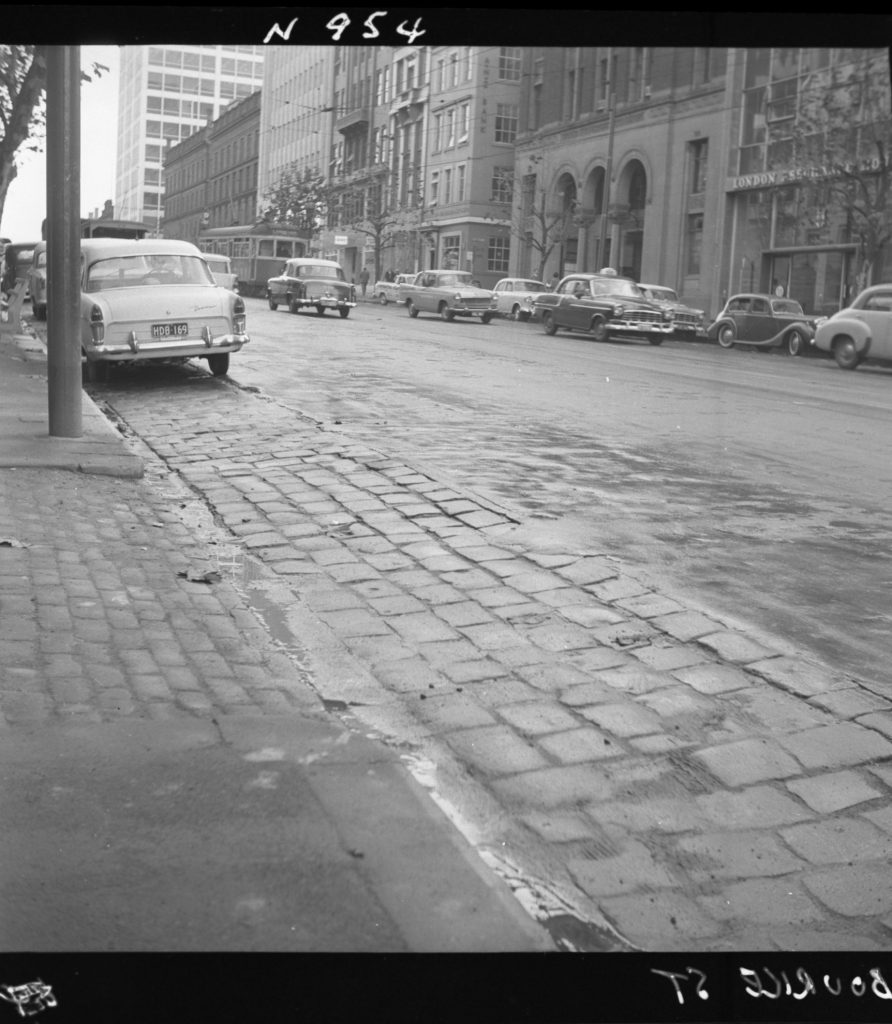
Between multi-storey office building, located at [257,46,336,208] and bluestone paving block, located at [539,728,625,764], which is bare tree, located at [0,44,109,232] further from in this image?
bluestone paving block, located at [539,728,625,764]

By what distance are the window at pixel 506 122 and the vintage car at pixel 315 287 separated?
28.5 m

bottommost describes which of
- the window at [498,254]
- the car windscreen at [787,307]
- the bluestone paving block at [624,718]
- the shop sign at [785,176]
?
the bluestone paving block at [624,718]

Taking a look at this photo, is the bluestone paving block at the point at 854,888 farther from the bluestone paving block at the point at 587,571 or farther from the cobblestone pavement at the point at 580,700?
the bluestone paving block at the point at 587,571

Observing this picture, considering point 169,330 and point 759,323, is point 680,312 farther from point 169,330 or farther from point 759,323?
point 169,330

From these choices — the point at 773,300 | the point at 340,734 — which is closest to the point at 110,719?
the point at 340,734

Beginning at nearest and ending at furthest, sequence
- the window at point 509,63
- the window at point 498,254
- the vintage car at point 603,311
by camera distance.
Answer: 1. the window at point 509,63
2. the window at point 498,254
3. the vintage car at point 603,311

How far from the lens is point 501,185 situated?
3953mm

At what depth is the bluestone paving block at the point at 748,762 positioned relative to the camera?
3.71 metres

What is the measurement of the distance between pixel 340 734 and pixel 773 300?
1.79 meters

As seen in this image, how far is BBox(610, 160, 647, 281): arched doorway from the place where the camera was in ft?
13.6

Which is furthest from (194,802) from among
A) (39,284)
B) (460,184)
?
(39,284)

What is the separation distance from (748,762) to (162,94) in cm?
242

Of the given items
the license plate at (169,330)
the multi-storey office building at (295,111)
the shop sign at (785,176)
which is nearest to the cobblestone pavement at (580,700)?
the shop sign at (785,176)

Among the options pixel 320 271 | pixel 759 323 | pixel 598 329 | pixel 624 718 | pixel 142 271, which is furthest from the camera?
pixel 320 271
